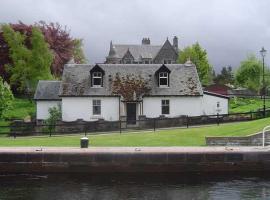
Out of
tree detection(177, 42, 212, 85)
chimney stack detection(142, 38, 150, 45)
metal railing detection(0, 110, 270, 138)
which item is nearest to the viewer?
metal railing detection(0, 110, 270, 138)

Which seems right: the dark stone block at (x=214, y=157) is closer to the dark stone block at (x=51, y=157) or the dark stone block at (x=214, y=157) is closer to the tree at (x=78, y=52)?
the dark stone block at (x=51, y=157)

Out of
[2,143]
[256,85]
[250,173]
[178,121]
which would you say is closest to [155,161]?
[250,173]

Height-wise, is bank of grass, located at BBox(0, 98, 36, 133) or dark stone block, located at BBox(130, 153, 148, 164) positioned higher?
bank of grass, located at BBox(0, 98, 36, 133)

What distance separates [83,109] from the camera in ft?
166

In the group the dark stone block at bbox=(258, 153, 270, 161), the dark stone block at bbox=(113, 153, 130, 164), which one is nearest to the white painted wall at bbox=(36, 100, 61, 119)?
the dark stone block at bbox=(113, 153, 130, 164)

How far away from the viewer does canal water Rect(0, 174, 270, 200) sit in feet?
81.9

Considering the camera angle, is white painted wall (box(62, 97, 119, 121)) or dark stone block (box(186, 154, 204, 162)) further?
white painted wall (box(62, 97, 119, 121))

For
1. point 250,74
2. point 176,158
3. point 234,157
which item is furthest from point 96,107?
point 250,74

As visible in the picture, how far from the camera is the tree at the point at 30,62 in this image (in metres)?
66.5

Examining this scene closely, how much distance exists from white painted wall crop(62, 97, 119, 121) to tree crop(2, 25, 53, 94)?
647 inches

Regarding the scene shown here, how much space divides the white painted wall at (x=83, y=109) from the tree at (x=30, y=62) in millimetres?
16439

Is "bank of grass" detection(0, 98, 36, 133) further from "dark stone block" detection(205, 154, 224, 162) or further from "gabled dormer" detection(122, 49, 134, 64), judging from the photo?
"gabled dormer" detection(122, 49, 134, 64)

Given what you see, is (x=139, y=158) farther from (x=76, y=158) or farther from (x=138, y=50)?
(x=138, y=50)

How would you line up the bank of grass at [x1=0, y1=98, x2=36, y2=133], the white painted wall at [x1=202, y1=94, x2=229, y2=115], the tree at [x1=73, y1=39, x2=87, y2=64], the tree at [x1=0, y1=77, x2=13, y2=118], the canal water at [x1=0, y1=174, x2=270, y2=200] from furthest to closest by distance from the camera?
the tree at [x1=73, y1=39, x2=87, y2=64] → the bank of grass at [x1=0, y1=98, x2=36, y2=133] → the white painted wall at [x1=202, y1=94, x2=229, y2=115] → the tree at [x1=0, y1=77, x2=13, y2=118] → the canal water at [x1=0, y1=174, x2=270, y2=200]
